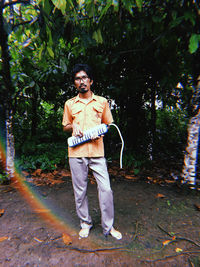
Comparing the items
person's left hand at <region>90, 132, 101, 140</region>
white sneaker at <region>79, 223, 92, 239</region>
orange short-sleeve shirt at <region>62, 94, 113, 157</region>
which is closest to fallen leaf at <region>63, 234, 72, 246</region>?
white sneaker at <region>79, 223, 92, 239</region>

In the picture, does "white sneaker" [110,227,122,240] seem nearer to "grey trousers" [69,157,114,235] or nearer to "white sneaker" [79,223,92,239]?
"grey trousers" [69,157,114,235]

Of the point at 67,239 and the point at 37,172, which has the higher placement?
the point at 37,172

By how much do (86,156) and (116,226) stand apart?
105 cm

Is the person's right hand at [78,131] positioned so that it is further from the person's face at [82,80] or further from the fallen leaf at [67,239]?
the fallen leaf at [67,239]

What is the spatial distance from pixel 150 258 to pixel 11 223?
69.7 inches

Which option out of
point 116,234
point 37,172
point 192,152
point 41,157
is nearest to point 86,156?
point 116,234

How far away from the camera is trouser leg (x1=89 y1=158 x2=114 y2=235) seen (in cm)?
199

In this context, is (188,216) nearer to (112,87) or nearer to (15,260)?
(15,260)

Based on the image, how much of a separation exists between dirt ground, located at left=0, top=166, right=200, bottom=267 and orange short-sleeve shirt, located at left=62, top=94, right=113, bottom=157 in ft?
3.27

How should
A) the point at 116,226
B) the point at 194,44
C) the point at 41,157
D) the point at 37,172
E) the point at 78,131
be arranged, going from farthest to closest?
the point at 41,157 → the point at 37,172 → the point at 116,226 → the point at 78,131 → the point at 194,44

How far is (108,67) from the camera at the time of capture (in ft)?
13.3

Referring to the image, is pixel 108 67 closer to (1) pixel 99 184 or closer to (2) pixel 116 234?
(1) pixel 99 184

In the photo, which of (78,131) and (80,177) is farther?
(80,177)

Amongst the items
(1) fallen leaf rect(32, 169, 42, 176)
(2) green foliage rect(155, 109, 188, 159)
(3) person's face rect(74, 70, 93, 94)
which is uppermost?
(3) person's face rect(74, 70, 93, 94)
